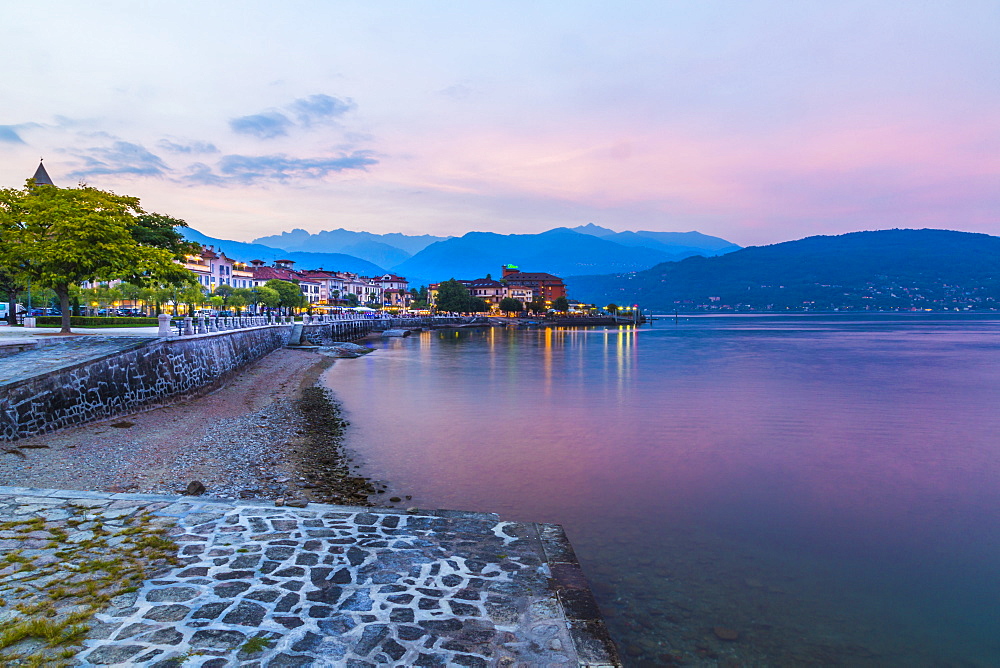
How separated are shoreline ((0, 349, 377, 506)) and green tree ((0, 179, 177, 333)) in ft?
27.9

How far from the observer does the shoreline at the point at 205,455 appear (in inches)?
467

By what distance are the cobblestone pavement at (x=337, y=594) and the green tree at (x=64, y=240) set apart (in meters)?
19.9

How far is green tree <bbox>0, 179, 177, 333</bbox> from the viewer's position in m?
24.1

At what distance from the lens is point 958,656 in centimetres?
772

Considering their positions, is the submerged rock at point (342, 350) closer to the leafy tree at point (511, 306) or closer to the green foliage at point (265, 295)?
the green foliage at point (265, 295)

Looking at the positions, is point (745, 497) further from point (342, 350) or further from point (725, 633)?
point (342, 350)

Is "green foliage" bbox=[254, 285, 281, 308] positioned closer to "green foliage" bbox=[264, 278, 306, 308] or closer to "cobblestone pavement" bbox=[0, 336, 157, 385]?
"green foliage" bbox=[264, 278, 306, 308]

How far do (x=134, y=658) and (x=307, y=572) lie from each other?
1999 mm

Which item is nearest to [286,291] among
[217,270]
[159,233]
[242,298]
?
[242,298]

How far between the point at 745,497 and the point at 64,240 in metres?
29.0

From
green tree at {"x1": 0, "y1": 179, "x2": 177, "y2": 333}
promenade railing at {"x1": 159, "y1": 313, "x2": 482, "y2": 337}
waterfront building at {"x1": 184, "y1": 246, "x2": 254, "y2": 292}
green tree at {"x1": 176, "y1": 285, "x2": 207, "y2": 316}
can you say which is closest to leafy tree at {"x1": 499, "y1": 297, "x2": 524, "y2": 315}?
promenade railing at {"x1": 159, "y1": 313, "x2": 482, "y2": 337}

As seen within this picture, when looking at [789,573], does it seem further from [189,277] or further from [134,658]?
[189,277]

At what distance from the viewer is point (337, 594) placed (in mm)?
6293

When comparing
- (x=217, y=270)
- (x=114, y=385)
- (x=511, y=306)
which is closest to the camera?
(x=114, y=385)
